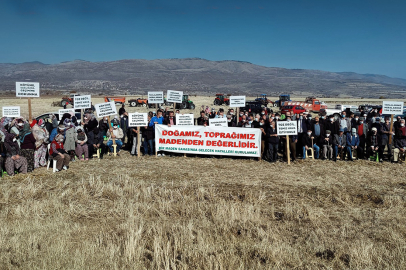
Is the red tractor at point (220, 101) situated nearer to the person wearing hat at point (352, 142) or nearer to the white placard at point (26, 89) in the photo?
the white placard at point (26, 89)

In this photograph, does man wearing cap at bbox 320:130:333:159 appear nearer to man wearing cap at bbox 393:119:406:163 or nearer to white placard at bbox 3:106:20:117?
man wearing cap at bbox 393:119:406:163

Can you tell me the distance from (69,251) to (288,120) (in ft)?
30.0

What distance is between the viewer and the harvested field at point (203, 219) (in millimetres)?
5215

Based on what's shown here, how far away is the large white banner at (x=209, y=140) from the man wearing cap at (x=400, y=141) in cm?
480

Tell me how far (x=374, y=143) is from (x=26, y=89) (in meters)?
13.7

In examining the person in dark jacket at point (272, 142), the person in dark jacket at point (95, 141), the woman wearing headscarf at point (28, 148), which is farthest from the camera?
the person in dark jacket at point (95, 141)

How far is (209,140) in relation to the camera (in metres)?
12.8

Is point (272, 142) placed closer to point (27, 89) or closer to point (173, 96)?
point (173, 96)

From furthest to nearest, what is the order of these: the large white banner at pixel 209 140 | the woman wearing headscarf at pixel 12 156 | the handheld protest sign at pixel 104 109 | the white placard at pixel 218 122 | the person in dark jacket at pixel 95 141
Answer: the white placard at pixel 218 122 < the handheld protest sign at pixel 104 109 < the large white banner at pixel 209 140 < the person in dark jacket at pixel 95 141 < the woman wearing headscarf at pixel 12 156

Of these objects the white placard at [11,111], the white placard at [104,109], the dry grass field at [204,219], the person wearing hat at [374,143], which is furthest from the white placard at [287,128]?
the white placard at [11,111]

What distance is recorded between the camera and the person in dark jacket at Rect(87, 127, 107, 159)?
12.3 metres

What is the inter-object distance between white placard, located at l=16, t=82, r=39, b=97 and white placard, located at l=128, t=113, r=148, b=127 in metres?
4.36

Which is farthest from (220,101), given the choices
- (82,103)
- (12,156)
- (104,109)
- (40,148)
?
(12,156)

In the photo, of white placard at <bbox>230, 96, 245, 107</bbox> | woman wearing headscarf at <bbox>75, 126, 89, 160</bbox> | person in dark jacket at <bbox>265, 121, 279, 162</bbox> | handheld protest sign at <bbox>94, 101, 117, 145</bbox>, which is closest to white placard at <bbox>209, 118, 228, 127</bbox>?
person in dark jacket at <bbox>265, 121, 279, 162</bbox>
